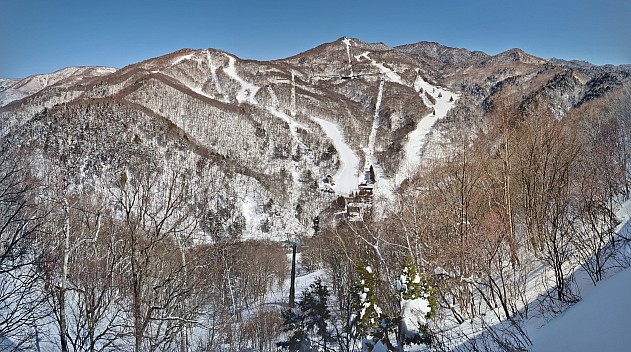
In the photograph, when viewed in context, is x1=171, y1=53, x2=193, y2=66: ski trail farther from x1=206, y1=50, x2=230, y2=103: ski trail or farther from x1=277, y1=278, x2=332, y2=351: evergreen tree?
x1=277, y1=278, x2=332, y2=351: evergreen tree

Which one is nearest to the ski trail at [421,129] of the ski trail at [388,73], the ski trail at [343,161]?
the ski trail at [388,73]

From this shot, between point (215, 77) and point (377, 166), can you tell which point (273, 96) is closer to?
point (215, 77)

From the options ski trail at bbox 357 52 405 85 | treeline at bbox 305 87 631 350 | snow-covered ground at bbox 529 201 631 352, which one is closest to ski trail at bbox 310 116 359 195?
→ ski trail at bbox 357 52 405 85

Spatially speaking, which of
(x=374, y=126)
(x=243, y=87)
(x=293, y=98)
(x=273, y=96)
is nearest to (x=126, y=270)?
(x=374, y=126)

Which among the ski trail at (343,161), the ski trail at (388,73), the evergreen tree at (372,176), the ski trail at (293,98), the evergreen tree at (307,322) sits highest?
the ski trail at (388,73)

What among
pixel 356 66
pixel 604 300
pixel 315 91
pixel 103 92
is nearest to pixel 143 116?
pixel 103 92

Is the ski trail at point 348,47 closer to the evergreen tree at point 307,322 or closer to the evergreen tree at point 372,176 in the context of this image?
the evergreen tree at point 372,176
